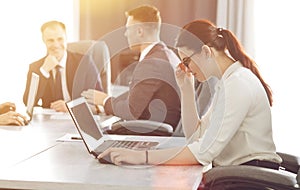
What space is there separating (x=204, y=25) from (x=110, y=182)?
922mm

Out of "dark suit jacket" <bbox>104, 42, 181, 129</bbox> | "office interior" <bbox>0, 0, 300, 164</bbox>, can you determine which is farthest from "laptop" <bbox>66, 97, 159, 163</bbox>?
→ "office interior" <bbox>0, 0, 300, 164</bbox>

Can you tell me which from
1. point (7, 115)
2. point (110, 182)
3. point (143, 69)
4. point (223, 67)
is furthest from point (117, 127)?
point (110, 182)

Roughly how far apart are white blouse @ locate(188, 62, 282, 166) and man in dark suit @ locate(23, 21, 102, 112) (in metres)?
1.90

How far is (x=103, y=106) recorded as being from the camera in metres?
3.50

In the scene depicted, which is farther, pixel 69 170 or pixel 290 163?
pixel 290 163

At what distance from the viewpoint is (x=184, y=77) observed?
272 cm

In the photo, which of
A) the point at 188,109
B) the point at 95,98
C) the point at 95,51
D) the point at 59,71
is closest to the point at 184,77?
the point at 188,109

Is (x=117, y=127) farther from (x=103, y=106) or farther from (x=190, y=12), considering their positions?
(x=190, y=12)

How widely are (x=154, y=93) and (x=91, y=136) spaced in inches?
35.4

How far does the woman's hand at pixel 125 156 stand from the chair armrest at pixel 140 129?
0.90 meters

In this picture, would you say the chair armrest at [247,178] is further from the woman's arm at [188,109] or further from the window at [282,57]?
the window at [282,57]

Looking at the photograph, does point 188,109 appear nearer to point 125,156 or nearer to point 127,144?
point 127,144

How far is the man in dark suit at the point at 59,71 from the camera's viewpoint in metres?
4.02

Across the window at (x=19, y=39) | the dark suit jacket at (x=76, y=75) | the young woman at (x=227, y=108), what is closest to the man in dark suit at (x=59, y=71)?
the dark suit jacket at (x=76, y=75)
